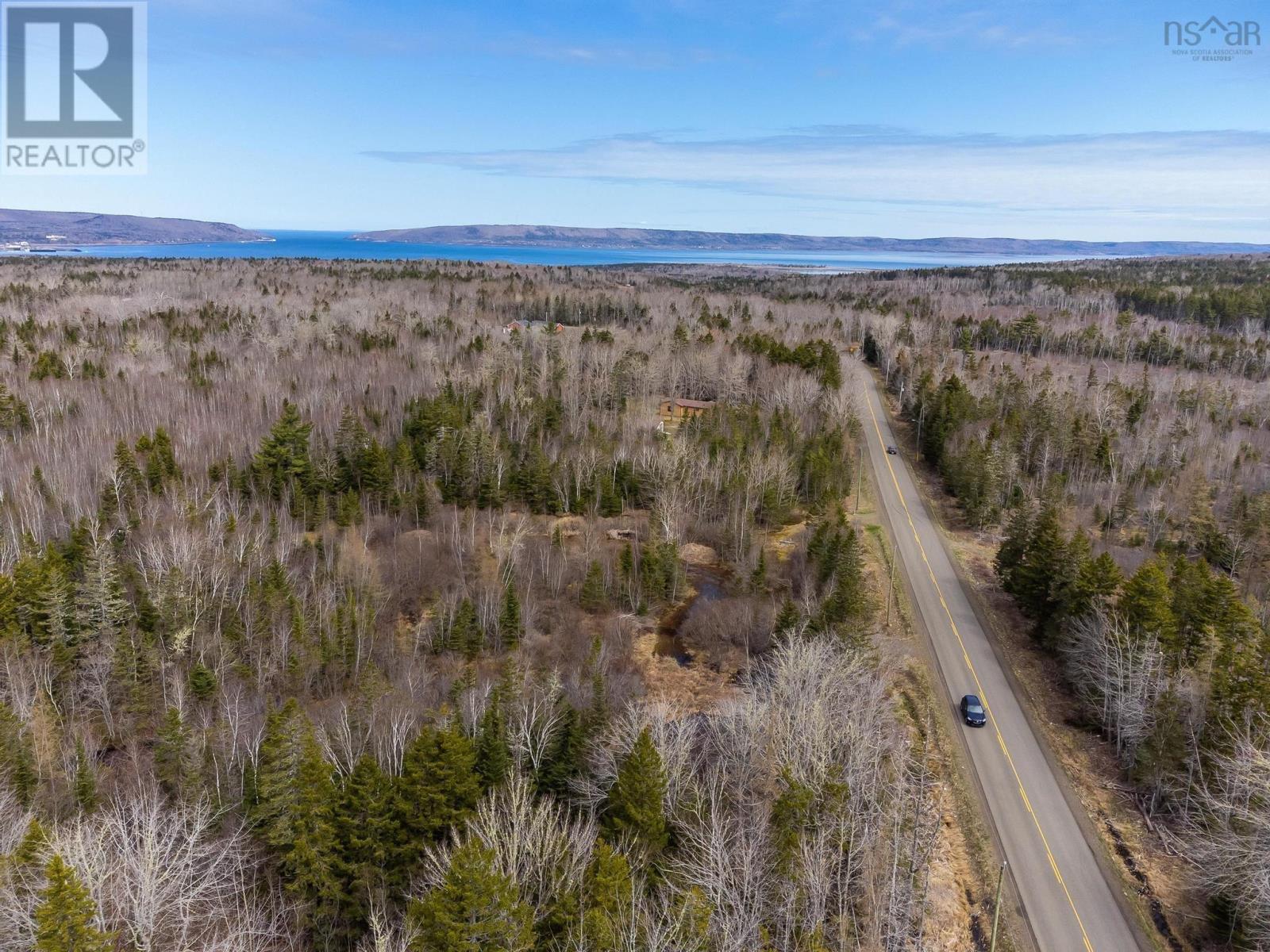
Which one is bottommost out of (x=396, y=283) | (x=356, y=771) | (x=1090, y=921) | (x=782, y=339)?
(x=1090, y=921)

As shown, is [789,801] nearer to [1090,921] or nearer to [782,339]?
[1090,921]

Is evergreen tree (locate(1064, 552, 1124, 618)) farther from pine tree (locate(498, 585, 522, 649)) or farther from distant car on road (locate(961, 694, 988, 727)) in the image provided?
pine tree (locate(498, 585, 522, 649))

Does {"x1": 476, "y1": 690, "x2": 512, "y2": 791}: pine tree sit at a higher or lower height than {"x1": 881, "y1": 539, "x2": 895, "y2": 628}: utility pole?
lower

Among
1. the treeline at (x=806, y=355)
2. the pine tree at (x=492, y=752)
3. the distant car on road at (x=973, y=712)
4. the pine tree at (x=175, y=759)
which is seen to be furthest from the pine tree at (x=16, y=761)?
the treeline at (x=806, y=355)

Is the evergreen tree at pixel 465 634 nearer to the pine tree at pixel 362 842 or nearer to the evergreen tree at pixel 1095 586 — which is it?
the pine tree at pixel 362 842

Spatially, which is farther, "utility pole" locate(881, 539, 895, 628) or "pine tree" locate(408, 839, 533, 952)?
"utility pole" locate(881, 539, 895, 628)

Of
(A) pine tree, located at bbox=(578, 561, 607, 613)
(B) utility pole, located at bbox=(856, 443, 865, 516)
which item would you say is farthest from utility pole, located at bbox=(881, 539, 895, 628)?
(A) pine tree, located at bbox=(578, 561, 607, 613)

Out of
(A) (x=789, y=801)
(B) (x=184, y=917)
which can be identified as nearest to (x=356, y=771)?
(B) (x=184, y=917)
